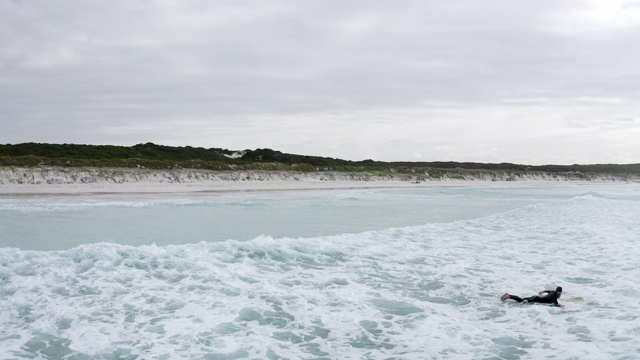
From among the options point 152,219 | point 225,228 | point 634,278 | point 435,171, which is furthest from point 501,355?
point 435,171

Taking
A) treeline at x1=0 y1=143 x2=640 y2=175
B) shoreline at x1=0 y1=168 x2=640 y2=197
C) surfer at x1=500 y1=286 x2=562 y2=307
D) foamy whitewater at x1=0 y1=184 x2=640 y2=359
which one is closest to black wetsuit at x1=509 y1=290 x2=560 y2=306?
surfer at x1=500 y1=286 x2=562 y2=307

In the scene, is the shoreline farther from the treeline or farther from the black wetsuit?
the black wetsuit

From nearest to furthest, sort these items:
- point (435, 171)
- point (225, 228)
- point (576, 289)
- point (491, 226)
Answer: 1. point (576, 289)
2. point (225, 228)
3. point (491, 226)
4. point (435, 171)

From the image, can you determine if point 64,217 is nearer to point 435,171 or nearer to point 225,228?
point 225,228

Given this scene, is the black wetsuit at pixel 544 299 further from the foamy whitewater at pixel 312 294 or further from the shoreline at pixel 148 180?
the shoreline at pixel 148 180

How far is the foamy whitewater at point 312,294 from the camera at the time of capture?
559 cm

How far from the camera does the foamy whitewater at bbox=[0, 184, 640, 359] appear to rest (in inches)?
220

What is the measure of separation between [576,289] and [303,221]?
32.3ft

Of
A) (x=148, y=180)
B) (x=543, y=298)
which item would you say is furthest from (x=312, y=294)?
(x=148, y=180)

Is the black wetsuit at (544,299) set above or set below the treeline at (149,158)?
below

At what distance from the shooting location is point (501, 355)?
538 cm

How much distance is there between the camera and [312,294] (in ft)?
24.9

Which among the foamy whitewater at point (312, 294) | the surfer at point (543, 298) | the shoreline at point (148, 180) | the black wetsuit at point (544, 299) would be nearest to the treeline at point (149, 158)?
the shoreline at point (148, 180)

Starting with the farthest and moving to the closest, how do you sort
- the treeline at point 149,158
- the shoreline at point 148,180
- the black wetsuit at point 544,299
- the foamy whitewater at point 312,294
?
the treeline at point 149,158, the shoreline at point 148,180, the black wetsuit at point 544,299, the foamy whitewater at point 312,294
